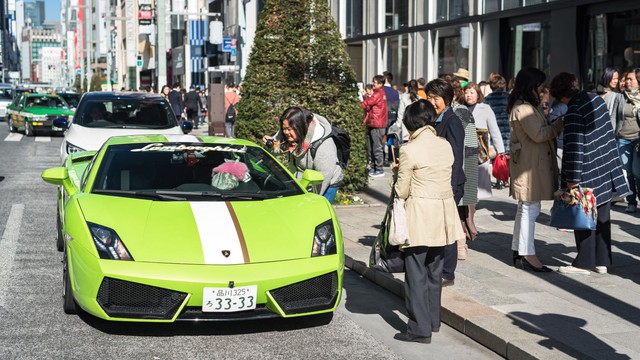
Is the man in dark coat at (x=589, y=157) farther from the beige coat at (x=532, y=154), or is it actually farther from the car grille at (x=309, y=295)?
the car grille at (x=309, y=295)

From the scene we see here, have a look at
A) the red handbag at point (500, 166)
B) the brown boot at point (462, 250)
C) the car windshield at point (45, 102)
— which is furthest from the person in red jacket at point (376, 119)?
the car windshield at point (45, 102)

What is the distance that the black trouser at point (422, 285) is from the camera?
5.92 m

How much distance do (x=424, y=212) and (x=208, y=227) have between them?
→ 1473 mm

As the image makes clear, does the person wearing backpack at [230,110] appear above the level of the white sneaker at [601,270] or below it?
above

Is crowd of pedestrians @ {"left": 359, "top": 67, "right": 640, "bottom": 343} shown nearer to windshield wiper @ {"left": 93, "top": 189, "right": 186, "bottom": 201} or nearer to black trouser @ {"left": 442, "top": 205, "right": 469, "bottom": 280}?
black trouser @ {"left": 442, "top": 205, "right": 469, "bottom": 280}

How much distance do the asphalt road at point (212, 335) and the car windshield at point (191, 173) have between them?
1.00 meters

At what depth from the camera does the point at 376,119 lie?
54.9 ft

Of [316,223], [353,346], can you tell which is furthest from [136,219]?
[353,346]

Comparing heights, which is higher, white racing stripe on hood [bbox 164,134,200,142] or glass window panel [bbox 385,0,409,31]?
glass window panel [bbox 385,0,409,31]

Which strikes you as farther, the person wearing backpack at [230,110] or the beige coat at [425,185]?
the person wearing backpack at [230,110]

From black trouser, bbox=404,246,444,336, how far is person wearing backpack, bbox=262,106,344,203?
195cm

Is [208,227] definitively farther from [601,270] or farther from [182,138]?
[601,270]

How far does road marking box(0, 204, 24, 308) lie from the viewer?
767cm

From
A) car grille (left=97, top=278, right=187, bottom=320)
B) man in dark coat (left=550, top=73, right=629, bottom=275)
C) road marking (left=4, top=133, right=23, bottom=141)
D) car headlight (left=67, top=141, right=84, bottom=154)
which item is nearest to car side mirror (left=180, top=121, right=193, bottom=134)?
car headlight (left=67, top=141, right=84, bottom=154)
